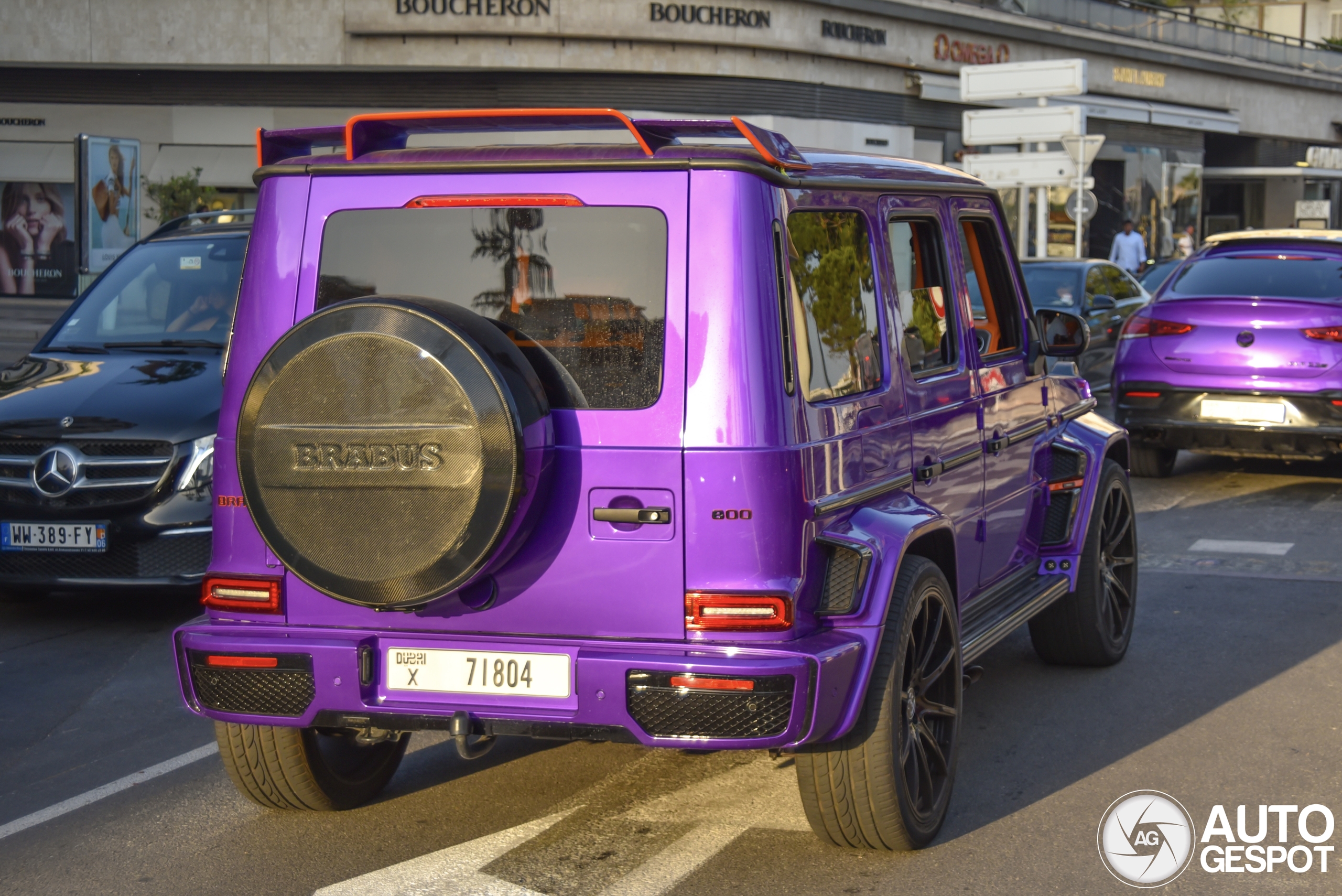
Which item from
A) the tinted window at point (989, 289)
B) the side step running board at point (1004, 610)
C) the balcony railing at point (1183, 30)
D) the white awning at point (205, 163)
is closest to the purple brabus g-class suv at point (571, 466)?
the side step running board at point (1004, 610)

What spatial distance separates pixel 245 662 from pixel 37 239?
30826 millimetres

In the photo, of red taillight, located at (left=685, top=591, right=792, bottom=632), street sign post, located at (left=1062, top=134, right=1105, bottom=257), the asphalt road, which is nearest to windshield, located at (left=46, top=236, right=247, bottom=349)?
the asphalt road

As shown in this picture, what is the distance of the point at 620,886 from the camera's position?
398 centimetres

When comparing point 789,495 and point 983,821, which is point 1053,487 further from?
point 789,495

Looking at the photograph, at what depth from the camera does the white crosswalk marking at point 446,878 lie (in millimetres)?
3949

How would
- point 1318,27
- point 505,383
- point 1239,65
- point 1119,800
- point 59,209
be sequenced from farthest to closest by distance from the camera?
1. point 1318,27
2. point 1239,65
3. point 59,209
4. point 1119,800
5. point 505,383

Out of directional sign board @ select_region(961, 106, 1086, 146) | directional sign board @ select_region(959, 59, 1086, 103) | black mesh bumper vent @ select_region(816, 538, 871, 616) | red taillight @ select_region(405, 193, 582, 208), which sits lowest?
black mesh bumper vent @ select_region(816, 538, 871, 616)

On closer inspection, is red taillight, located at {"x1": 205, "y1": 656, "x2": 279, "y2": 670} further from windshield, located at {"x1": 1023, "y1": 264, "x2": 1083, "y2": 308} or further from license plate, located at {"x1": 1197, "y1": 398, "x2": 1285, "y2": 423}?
windshield, located at {"x1": 1023, "y1": 264, "x2": 1083, "y2": 308}

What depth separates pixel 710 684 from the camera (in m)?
3.62

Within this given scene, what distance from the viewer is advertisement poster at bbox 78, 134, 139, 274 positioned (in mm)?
18797

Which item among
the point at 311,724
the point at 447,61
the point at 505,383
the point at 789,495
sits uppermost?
the point at 447,61

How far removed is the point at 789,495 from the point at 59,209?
31.2m

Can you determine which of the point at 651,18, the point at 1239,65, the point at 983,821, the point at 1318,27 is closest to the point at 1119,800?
the point at 983,821

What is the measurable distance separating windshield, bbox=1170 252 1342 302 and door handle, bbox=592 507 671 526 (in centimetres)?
796
